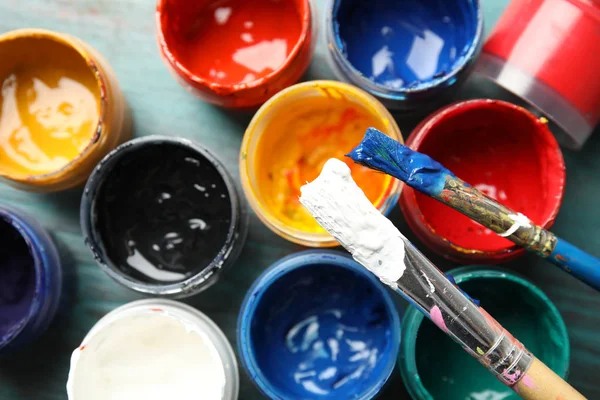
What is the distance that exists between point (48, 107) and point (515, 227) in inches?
40.1

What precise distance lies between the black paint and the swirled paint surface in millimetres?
188

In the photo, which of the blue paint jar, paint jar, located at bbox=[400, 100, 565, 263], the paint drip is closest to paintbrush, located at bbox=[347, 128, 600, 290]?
paint jar, located at bbox=[400, 100, 565, 263]

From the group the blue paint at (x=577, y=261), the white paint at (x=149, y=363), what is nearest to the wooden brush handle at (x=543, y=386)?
the blue paint at (x=577, y=261)

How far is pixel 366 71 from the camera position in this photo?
1277mm

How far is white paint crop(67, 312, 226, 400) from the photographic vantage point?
1.12 metres

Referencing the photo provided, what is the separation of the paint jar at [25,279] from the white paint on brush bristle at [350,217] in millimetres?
636

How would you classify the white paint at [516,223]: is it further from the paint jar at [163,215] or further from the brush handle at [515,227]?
the paint jar at [163,215]

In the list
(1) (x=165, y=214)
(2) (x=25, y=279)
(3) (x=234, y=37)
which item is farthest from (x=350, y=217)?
(2) (x=25, y=279)

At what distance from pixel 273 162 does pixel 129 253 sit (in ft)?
1.21

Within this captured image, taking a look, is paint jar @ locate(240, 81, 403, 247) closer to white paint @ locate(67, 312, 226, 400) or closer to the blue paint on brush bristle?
the blue paint on brush bristle

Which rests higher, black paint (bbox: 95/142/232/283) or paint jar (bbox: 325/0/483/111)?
paint jar (bbox: 325/0/483/111)

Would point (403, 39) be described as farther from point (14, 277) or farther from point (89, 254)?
point (14, 277)

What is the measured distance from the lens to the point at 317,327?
1.27m

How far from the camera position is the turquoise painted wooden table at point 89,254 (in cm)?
125
